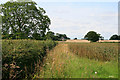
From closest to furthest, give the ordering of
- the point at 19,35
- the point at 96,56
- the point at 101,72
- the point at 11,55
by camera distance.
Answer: the point at 11,55 < the point at 101,72 < the point at 96,56 < the point at 19,35

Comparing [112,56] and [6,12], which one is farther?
[6,12]

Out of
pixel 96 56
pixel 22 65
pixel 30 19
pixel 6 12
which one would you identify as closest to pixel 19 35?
pixel 30 19

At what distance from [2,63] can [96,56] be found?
6.84 meters

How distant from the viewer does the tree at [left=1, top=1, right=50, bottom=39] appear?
2527 cm

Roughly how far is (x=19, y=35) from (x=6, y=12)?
6.00 meters

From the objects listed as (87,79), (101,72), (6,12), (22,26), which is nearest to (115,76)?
(101,72)

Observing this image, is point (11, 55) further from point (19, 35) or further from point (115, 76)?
point (19, 35)

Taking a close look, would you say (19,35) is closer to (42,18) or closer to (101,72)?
(42,18)

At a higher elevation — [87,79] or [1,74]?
[1,74]

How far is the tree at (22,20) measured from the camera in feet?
82.9

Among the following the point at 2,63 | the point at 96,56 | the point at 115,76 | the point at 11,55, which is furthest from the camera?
the point at 96,56

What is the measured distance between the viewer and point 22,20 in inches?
1003

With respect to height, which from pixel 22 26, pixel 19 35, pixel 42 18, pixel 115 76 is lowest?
pixel 115 76

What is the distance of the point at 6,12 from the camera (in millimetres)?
26094
